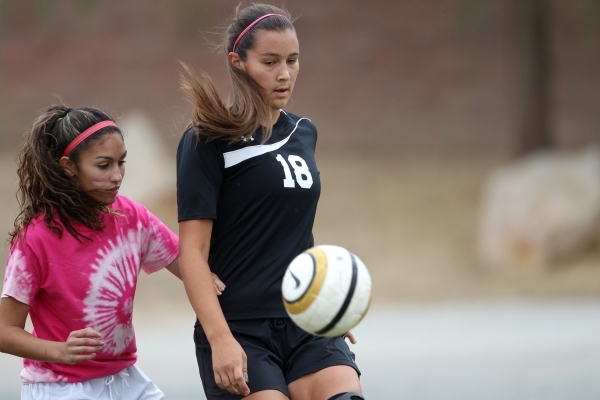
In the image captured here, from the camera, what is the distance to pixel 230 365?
10.1ft

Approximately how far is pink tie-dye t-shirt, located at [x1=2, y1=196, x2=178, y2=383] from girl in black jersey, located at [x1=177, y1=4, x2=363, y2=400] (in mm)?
343

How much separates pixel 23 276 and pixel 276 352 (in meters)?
0.97

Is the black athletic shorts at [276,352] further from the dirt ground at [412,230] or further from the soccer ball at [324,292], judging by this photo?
the dirt ground at [412,230]

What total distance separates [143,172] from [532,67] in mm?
6972

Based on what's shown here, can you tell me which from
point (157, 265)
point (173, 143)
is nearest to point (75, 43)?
point (173, 143)

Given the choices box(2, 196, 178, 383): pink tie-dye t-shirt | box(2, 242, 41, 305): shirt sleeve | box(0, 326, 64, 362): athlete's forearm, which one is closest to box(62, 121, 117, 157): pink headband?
box(2, 196, 178, 383): pink tie-dye t-shirt

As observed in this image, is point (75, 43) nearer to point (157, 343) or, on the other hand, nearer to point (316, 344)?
point (157, 343)

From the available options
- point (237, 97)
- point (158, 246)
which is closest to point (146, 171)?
point (158, 246)

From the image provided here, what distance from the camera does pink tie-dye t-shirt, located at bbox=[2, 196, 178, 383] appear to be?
3334 mm

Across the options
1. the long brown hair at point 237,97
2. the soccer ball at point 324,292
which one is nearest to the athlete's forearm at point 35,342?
the soccer ball at point 324,292

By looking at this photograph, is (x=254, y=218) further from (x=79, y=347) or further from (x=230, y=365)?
(x=79, y=347)

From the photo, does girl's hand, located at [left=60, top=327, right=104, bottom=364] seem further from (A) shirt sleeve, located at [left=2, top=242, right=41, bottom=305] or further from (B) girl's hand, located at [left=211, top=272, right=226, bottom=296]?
(B) girl's hand, located at [left=211, top=272, right=226, bottom=296]

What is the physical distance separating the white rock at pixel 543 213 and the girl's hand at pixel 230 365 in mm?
10740

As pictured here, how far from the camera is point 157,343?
9445 mm
